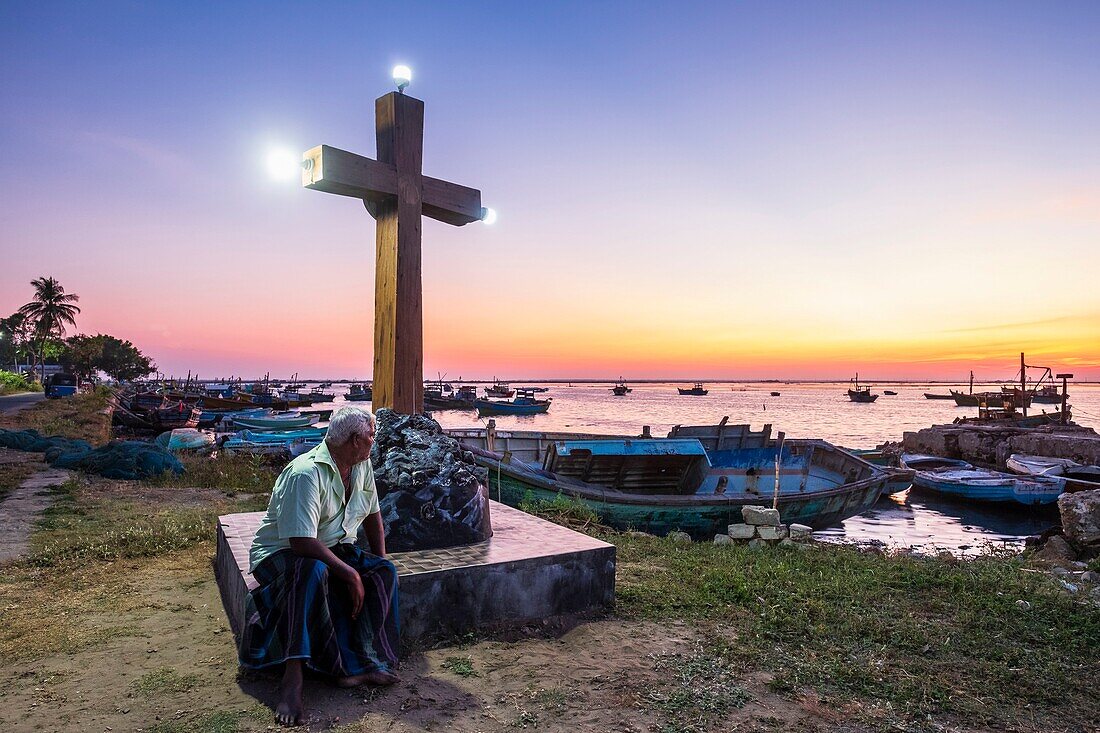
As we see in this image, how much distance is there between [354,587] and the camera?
3.16 metres

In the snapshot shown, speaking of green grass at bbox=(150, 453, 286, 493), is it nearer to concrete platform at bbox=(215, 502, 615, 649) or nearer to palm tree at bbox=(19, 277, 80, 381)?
concrete platform at bbox=(215, 502, 615, 649)

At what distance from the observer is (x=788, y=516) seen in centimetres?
1174

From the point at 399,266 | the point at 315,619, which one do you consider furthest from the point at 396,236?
the point at 315,619

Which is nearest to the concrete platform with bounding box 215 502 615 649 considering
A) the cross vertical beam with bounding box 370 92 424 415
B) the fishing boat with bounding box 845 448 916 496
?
the cross vertical beam with bounding box 370 92 424 415

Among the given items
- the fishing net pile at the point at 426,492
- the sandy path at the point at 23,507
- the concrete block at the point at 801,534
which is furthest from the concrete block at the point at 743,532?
the sandy path at the point at 23,507

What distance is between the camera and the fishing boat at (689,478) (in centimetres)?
1020

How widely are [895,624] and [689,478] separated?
788 cm

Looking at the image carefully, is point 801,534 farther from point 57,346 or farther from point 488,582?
point 57,346

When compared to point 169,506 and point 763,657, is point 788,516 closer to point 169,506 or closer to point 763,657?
point 763,657

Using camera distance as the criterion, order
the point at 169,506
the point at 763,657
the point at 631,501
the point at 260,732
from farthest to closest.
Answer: the point at 631,501, the point at 169,506, the point at 763,657, the point at 260,732

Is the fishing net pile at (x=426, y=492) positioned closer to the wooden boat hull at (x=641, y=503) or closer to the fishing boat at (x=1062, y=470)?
the wooden boat hull at (x=641, y=503)

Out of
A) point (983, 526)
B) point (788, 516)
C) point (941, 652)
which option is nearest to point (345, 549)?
point (941, 652)

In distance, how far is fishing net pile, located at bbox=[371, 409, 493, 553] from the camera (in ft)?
14.4

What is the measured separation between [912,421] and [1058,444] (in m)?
44.1
